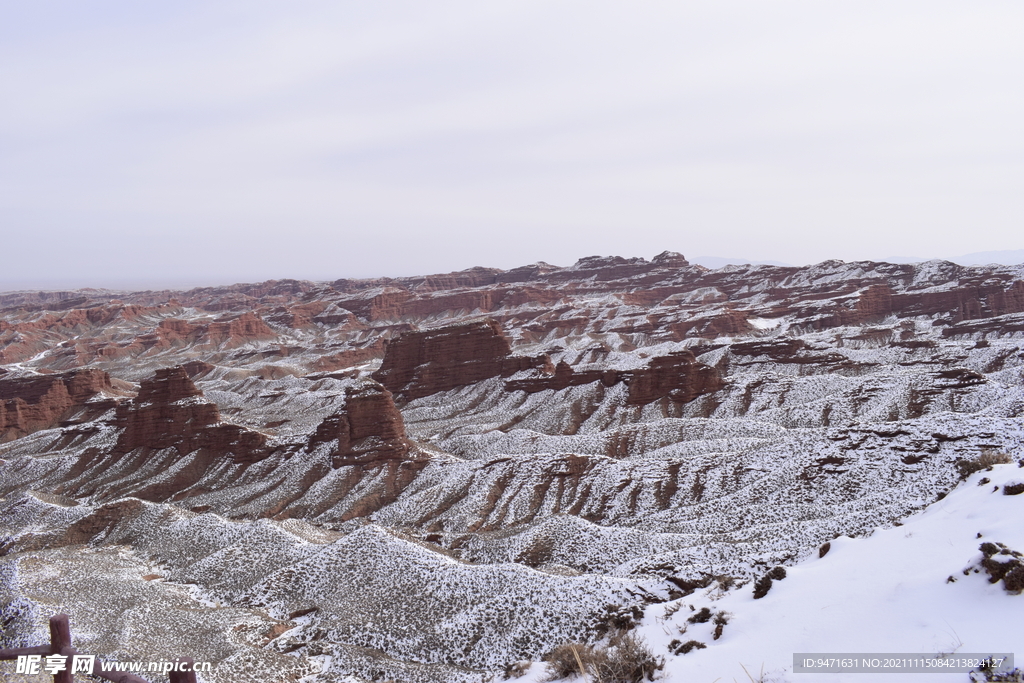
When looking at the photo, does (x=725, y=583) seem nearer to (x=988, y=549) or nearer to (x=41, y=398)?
(x=988, y=549)

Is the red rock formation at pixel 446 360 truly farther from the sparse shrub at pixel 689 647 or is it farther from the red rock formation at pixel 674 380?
the sparse shrub at pixel 689 647

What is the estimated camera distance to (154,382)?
72.6 meters

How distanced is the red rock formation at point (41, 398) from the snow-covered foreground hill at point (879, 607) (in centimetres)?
10817

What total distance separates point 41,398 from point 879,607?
119523 mm

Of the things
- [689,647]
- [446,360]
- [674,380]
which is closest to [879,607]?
[689,647]

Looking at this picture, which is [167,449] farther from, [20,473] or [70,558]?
[70,558]

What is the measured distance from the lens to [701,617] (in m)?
15.9

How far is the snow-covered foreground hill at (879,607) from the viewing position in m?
10.8

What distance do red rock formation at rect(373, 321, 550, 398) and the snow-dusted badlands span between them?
0.45 m

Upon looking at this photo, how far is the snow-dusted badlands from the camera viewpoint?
48.1 ft

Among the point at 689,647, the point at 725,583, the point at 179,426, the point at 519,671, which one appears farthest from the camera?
the point at 179,426

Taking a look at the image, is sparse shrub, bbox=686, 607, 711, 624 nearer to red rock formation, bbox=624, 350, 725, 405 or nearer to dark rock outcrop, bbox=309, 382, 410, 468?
dark rock outcrop, bbox=309, 382, 410, 468

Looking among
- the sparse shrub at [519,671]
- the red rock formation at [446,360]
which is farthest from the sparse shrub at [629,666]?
the red rock formation at [446,360]

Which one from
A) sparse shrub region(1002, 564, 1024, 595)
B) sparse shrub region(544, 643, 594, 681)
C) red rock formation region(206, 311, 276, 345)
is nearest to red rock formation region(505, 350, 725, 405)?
sparse shrub region(544, 643, 594, 681)
